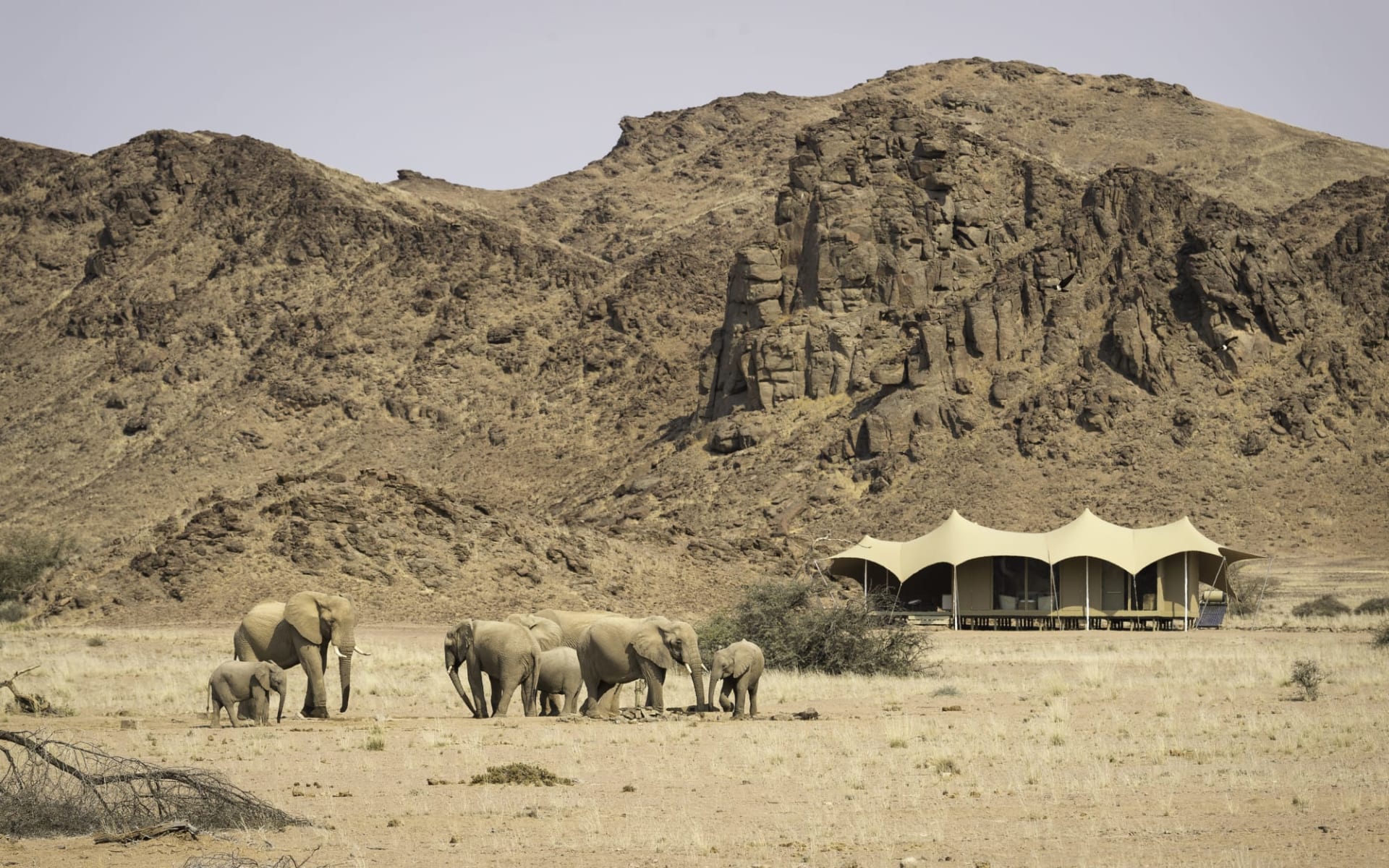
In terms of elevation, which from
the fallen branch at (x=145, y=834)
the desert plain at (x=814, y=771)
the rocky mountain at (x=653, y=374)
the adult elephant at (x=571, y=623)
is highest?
the rocky mountain at (x=653, y=374)

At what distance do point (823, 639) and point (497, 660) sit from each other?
416 inches

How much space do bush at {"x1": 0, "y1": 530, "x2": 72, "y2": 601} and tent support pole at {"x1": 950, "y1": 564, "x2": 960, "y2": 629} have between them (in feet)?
88.8

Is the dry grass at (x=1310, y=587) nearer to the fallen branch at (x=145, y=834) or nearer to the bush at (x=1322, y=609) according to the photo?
the bush at (x=1322, y=609)

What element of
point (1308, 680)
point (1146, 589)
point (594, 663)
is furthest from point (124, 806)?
point (1146, 589)

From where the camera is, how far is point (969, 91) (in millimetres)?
175000

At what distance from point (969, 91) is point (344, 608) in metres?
159

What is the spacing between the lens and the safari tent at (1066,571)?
51375 mm

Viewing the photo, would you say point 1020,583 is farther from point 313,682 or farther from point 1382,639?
point 313,682

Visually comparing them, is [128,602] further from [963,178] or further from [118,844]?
[963,178]

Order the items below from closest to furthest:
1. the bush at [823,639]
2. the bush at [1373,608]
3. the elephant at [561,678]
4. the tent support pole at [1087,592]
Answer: the elephant at [561,678]
the bush at [823,639]
the tent support pole at [1087,592]
the bush at [1373,608]

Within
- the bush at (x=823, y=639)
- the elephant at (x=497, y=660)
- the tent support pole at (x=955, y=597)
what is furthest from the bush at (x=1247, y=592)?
the elephant at (x=497, y=660)

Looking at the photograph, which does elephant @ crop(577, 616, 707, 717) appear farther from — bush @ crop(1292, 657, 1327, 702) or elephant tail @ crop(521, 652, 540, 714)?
bush @ crop(1292, 657, 1327, 702)

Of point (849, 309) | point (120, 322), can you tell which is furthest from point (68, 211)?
point (849, 309)

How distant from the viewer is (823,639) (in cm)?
3203
